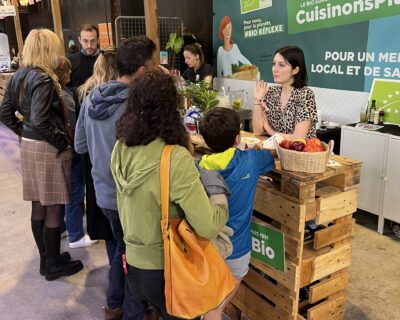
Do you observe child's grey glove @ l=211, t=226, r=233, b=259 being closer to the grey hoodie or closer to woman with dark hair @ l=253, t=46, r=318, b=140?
the grey hoodie

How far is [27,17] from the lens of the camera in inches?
489

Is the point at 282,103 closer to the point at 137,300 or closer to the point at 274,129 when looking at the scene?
the point at 274,129

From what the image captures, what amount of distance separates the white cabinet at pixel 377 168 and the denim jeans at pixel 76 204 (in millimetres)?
2359

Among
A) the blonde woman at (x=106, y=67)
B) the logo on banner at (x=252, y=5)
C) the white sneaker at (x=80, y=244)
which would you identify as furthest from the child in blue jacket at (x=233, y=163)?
the logo on banner at (x=252, y=5)

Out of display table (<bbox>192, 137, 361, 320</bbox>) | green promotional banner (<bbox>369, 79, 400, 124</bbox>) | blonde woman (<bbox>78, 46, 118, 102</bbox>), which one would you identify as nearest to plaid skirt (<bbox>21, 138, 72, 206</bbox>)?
blonde woman (<bbox>78, 46, 118, 102</bbox>)

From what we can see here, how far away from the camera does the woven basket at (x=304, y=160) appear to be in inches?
71.1

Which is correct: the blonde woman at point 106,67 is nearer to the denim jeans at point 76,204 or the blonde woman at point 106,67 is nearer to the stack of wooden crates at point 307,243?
the denim jeans at point 76,204

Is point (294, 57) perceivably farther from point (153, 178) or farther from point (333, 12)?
point (333, 12)

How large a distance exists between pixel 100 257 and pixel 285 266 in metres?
1.79

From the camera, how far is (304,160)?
1.82 meters

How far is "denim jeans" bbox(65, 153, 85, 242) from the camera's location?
3.31m

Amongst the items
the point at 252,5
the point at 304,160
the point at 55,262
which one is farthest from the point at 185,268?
the point at 252,5

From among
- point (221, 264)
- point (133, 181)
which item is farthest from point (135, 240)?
point (221, 264)

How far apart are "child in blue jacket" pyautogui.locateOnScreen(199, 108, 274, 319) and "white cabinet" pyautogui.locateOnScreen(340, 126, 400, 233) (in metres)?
2.04
